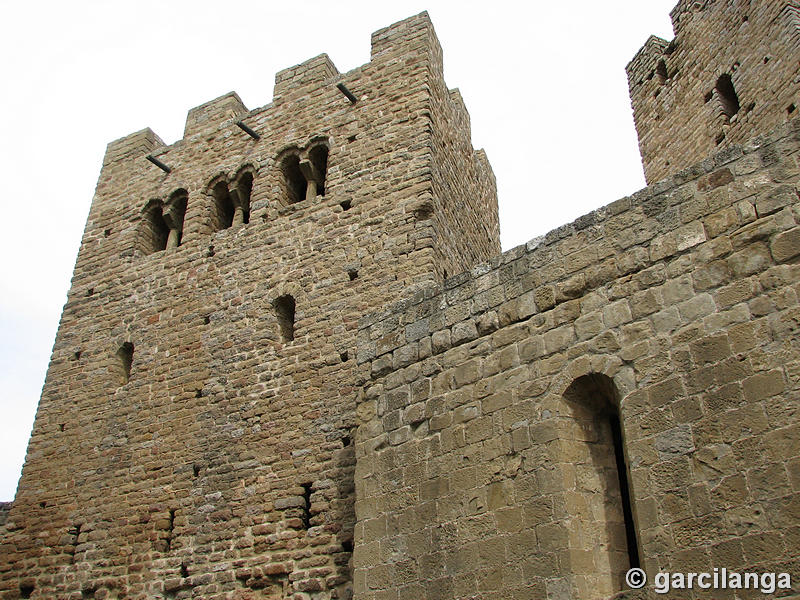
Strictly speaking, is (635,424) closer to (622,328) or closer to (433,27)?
(622,328)

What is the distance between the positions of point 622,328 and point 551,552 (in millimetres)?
1491

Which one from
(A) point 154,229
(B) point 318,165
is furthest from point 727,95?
(A) point 154,229

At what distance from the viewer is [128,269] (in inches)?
479

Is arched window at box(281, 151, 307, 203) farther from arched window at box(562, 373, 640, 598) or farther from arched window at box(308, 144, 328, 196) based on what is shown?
arched window at box(562, 373, 640, 598)

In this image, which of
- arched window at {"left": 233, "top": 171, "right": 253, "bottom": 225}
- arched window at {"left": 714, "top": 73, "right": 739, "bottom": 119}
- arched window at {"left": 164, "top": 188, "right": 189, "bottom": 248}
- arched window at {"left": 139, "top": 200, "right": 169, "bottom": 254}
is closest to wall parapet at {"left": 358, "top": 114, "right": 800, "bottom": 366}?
arched window at {"left": 233, "top": 171, "right": 253, "bottom": 225}

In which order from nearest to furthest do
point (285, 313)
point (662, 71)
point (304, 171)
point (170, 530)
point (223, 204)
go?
point (170, 530), point (285, 313), point (304, 171), point (223, 204), point (662, 71)

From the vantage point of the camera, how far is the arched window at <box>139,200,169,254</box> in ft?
41.3

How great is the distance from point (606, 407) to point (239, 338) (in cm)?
577

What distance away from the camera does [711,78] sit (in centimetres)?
1274

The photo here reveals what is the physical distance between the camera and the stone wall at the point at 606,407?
454 centimetres

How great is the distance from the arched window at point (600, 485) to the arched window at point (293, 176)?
717 centimetres

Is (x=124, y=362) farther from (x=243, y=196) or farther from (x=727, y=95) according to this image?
(x=727, y=95)

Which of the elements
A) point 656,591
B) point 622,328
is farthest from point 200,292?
point 656,591

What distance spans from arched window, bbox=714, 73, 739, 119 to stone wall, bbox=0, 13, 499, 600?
388cm
